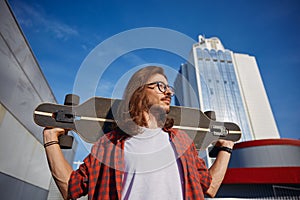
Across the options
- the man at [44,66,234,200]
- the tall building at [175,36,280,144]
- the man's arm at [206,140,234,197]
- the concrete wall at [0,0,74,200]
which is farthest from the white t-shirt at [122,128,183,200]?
the tall building at [175,36,280,144]

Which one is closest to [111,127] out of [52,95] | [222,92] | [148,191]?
[148,191]

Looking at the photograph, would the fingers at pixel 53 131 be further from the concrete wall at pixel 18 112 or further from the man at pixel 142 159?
the concrete wall at pixel 18 112

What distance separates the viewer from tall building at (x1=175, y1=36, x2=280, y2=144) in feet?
90.3

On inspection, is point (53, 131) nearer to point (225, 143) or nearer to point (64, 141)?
point (64, 141)

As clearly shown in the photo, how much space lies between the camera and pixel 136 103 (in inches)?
43.6

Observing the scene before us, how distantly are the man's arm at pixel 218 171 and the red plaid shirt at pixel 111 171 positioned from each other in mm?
39

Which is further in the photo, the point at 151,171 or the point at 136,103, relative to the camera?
the point at 136,103

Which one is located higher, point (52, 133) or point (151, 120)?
point (151, 120)

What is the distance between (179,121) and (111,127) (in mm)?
455

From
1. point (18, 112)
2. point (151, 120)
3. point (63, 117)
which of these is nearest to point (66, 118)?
point (63, 117)

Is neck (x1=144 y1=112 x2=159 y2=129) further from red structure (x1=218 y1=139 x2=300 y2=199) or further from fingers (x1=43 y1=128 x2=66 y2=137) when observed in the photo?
red structure (x1=218 y1=139 x2=300 y2=199)

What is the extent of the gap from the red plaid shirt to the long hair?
88mm

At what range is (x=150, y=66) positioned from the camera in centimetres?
112

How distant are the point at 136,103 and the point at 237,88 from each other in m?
34.1
